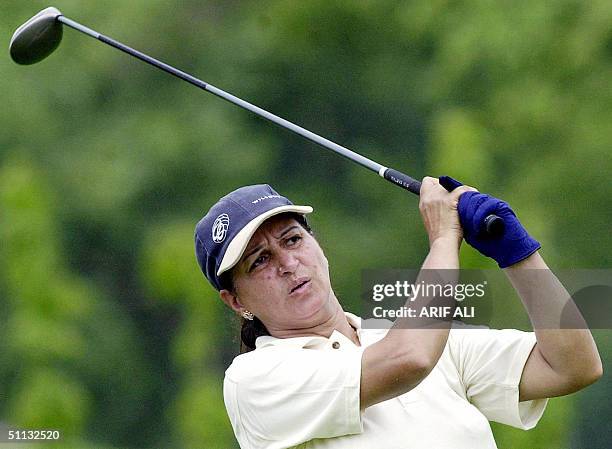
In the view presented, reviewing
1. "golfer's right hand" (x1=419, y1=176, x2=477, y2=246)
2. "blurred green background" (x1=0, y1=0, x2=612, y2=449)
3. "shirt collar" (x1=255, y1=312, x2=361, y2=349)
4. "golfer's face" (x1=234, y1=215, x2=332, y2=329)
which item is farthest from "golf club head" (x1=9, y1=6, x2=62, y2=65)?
"blurred green background" (x1=0, y1=0, x2=612, y2=449)

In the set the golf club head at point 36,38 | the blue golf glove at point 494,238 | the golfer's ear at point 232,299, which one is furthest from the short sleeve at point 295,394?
the golf club head at point 36,38

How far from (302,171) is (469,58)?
5.19 ft

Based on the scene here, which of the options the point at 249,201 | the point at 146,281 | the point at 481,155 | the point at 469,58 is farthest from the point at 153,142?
the point at 249,201

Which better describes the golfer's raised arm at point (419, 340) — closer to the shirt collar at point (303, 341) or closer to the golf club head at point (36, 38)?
the shirt collar at point (303, 341)

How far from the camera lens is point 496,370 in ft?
9.64

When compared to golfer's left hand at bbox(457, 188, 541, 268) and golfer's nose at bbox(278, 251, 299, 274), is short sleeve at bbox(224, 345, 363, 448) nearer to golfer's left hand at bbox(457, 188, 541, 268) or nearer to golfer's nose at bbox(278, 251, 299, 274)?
golfer's nose at bbox(278, 251, 299, 274)

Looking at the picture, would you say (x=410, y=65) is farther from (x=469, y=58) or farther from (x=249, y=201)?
(x=249, y=201)

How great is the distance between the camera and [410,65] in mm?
10148

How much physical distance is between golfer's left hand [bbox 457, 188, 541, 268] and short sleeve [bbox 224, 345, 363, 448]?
32cm

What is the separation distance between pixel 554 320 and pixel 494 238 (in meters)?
0.22

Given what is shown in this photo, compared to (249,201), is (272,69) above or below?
above

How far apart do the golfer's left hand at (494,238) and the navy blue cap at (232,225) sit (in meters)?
0.46

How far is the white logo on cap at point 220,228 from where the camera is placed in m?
3.03

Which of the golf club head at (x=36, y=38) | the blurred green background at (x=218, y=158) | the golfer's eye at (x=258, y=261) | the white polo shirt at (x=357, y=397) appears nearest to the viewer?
the white polo shirt at (x=357, y=397)
